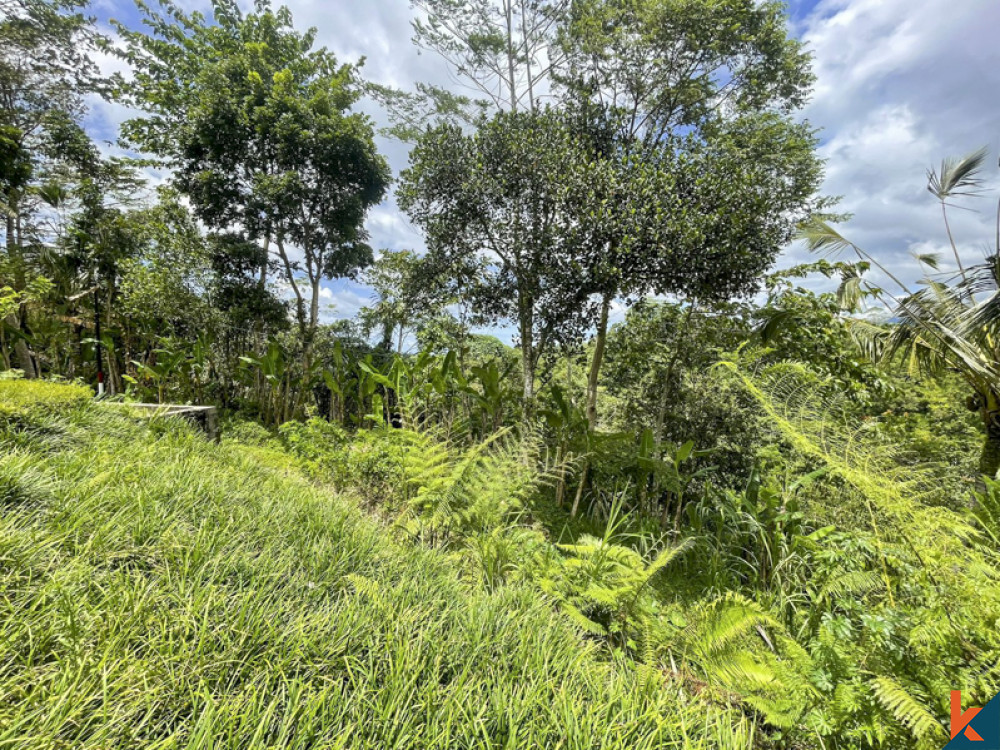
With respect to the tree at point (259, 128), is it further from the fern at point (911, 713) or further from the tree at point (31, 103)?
the fern at point (911, 713)

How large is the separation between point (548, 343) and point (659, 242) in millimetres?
2425

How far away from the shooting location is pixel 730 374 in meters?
5.52

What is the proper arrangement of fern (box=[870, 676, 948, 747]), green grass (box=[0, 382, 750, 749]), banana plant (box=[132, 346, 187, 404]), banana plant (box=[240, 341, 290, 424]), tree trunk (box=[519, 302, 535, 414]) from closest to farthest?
green grass (box=[0, 382, 750, 749]) < fern (box=[870, 676, 948, 747]) < tree trunk (box=[519, 302, 535, 414]) < banana plant (box=[240, 341, 290, 424]) < banana plant (box=[132, 346, 187, 404])

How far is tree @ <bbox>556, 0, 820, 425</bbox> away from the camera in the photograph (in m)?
4.61

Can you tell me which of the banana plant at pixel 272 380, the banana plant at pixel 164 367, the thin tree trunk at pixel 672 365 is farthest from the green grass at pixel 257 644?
the banana plant at pixel 164 367

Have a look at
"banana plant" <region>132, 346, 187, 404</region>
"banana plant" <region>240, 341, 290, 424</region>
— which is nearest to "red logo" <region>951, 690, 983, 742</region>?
"banana plant" <region>240, 341, 290, 424</region>

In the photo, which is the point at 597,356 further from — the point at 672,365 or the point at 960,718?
the point at 960,718

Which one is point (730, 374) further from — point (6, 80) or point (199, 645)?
point (6, 80)

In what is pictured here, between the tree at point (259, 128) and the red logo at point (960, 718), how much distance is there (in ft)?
31.4

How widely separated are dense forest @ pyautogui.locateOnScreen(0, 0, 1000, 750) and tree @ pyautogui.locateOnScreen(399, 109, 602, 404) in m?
0.06

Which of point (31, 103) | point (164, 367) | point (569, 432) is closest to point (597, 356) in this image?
point (569, 432)

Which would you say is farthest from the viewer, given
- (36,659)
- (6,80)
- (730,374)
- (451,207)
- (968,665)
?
(6,80)

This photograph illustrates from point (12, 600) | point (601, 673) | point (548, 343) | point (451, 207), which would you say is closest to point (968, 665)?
point (601, 673)

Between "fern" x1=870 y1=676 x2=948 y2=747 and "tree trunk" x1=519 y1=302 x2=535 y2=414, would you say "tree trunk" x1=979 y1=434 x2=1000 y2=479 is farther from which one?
"fern" x1=870 y1=676 x2=948 y2=747
